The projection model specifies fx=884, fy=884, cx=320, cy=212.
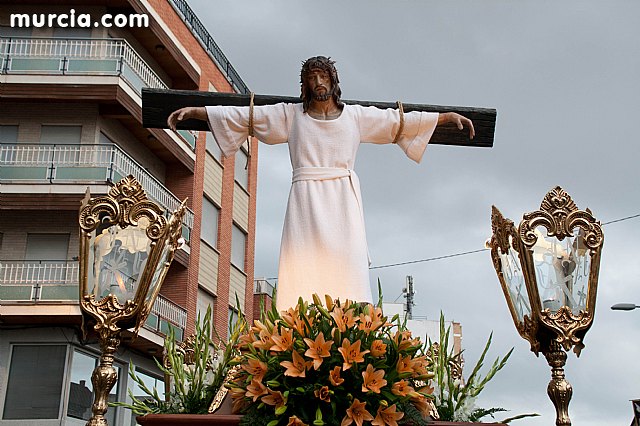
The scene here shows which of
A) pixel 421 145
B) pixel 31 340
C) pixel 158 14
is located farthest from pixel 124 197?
pixel 158 14

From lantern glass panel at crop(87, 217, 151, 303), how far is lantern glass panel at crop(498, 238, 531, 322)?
2211mm

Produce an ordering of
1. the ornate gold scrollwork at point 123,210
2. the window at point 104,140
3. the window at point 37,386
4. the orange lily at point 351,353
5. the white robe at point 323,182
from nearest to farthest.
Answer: the orange lily at point 351,353 → the ornate gold scrollwork at point 123,210 → the white robe at point 323,182 → the window at point 37,386 → the window at point 104,140

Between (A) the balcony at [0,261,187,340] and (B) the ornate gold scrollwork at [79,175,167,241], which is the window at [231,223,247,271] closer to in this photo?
(A) the balcony at [0,261,187,340]

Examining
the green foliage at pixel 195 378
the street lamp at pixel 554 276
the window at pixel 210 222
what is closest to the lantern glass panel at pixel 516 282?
the street lamp at pixel 554 276

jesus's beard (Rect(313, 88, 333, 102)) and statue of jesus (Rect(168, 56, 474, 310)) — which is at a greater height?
jesus's beard (Rect(313, 88, 333, 102))

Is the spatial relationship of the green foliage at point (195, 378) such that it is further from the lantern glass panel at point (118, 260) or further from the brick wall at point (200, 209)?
the brick wall at point (200, 209)

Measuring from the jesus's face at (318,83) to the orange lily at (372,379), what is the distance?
2.23m

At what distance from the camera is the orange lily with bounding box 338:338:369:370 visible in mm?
4293

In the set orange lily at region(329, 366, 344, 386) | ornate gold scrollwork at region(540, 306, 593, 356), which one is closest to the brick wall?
ornate gold scrollwork at region(540, 306, 593, 356)

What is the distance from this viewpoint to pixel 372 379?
4.29m

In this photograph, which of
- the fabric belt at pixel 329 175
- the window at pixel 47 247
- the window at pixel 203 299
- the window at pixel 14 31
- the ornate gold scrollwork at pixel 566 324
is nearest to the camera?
the ornate gold scrollwork at pixel 566 324

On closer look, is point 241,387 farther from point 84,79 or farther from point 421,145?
point 84,79

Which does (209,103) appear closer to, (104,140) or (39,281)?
(39,281)

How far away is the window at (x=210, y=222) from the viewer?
99.1ft
